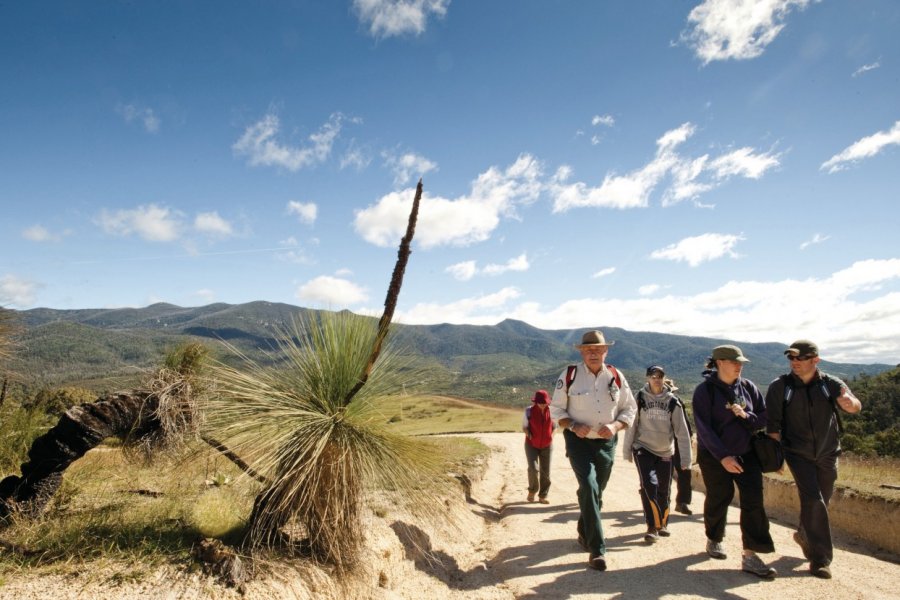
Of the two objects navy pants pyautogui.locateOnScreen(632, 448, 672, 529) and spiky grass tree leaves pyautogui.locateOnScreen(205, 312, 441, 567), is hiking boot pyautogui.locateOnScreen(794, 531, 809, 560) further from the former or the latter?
spiky grass tree leaves pyautogui.locateOnScreen(205, 312, 441, 567)

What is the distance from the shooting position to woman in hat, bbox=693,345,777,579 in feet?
15.3

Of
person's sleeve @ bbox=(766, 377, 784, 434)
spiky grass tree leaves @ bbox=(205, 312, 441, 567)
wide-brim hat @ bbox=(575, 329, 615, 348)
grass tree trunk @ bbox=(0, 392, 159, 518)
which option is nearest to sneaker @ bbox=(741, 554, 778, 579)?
person's sleeve @ bbox=(766, 377, 784, 434)

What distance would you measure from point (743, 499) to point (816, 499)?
65 cm

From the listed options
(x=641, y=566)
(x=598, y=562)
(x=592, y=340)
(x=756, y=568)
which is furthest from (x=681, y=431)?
(x=598, y=562)

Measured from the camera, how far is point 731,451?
4.84m

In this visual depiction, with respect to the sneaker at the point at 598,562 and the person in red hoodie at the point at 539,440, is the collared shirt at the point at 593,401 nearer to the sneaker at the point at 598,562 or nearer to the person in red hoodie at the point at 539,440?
the sneaker at the point at 598,562

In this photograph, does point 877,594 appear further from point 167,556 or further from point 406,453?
point 167,556

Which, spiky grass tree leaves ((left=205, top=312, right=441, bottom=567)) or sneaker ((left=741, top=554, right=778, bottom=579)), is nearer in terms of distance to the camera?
spiky grass tree leaves ((left=205, top=312, right=441, bottom=567))

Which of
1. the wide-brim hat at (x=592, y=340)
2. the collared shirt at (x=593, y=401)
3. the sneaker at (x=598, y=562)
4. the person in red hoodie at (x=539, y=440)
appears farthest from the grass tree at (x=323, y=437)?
the person in red hoodie at (x=539, y=440)

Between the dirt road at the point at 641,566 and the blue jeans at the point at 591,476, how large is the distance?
0.32m

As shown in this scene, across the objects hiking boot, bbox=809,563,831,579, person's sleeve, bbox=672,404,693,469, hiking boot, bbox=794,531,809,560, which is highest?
person's sleeve, bbox=672,404,693,469

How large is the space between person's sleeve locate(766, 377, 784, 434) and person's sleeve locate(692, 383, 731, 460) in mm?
586

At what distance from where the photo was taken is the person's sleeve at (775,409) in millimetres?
4918

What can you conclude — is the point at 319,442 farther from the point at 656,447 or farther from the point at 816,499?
the point at 816,499
